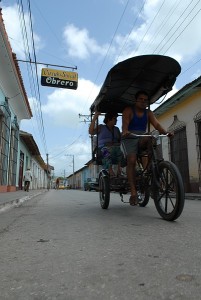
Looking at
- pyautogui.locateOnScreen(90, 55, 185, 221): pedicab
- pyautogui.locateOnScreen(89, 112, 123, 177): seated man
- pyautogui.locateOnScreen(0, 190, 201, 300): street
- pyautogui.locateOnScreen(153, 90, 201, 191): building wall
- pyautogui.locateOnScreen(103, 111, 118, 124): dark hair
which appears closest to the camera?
pyautogui.locateOnScreen(0, 190, 201, 300): street

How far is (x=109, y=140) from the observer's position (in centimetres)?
569

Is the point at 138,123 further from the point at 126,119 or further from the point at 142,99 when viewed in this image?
the point at 142,99

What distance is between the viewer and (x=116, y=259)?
2156 millimetres

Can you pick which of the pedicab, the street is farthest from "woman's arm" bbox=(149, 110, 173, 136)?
the street

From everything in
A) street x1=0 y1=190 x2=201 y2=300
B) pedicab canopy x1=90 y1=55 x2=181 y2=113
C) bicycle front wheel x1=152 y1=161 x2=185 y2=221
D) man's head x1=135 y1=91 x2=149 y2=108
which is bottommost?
street x1=0 y1=190 x2=201 y2=300

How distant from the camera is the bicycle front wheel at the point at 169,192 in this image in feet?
11.6

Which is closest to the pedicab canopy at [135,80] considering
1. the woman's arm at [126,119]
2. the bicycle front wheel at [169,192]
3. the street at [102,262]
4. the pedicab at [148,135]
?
the pedicab at [148,135]

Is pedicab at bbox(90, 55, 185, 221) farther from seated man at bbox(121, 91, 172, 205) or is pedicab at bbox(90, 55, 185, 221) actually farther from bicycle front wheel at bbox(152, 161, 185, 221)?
seated man at bbox(121, 91, 172, 205)

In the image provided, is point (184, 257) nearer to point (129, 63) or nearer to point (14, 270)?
point (14, 270)

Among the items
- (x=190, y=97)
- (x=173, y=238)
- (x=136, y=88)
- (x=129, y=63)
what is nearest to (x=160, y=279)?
(x=173, y=238)

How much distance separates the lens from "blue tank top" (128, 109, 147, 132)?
15.5ft

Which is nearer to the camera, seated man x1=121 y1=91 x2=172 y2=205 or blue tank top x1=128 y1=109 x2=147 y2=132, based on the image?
seated man x1=121 y1=91 x2=172 y2=205

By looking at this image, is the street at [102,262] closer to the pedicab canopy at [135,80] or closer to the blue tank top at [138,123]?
the blue tank top at [138,123]

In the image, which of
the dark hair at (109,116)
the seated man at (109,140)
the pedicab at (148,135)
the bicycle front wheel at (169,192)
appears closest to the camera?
the bicycle front wheel at (169,192)
